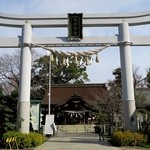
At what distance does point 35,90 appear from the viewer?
2185 inches

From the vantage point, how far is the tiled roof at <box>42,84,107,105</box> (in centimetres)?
4860

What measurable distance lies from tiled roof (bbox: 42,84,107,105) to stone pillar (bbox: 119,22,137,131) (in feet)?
91.6

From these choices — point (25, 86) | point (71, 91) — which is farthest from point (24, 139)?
point (71, 91)

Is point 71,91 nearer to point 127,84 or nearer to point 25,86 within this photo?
point 25,86

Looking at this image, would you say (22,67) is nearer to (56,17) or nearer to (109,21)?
(56,17)

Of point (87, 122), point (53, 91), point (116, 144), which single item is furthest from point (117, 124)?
point (53, 91)

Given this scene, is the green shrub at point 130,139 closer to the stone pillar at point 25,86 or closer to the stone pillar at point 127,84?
the stone pillar at point 127,84

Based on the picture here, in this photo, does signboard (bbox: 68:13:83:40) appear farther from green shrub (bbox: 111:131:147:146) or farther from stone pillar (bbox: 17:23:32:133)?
green shrub (bbox: 111:131:147:146)

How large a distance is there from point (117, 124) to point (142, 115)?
8314 millimetres

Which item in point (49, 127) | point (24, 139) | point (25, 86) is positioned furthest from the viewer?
point (49, 127)

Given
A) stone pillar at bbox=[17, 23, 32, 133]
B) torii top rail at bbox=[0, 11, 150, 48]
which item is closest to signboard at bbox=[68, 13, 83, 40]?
torii top rail at bbox=[0, 11, 150, 48]

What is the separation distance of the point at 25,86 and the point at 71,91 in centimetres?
3197

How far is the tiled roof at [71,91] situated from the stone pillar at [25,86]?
27945mm

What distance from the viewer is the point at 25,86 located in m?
19.5
